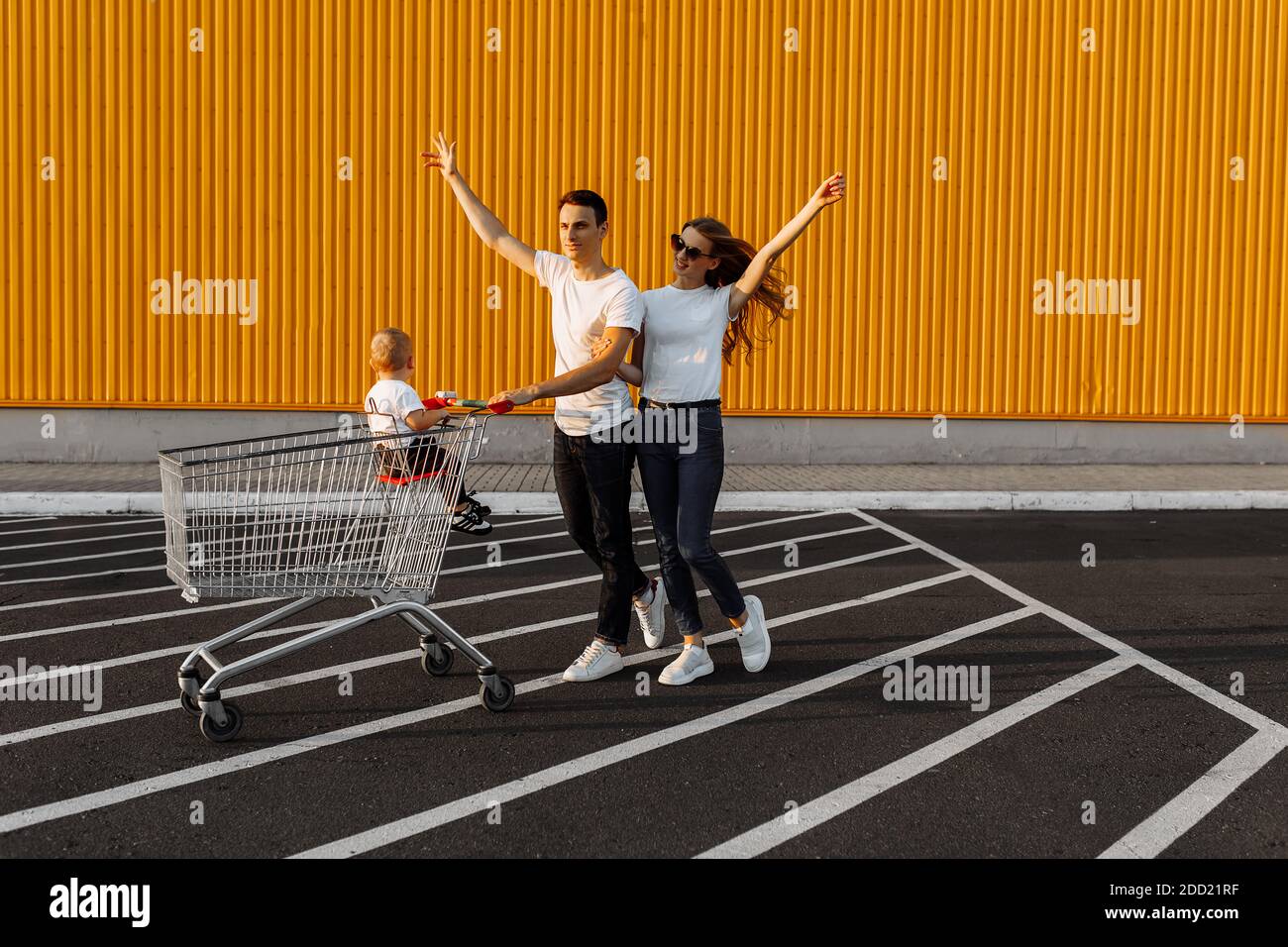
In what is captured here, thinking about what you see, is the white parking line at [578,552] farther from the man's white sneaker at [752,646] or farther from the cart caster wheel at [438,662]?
the man's white sneaker at [752,646]

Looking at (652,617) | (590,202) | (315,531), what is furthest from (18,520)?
(590,202)

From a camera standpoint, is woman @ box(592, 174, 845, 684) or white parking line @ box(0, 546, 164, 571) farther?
white parking line @ box(0, 546, 164, 571)

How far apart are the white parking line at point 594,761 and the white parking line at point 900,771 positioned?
2.31 ft

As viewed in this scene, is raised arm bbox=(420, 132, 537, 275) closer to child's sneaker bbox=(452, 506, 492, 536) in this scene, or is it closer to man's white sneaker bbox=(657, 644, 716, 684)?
man's white sneaker bbox=(657, 644, 716, 684)

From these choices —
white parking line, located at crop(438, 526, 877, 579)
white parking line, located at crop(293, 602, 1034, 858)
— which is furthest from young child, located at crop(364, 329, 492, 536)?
white parking line, located at crop(438, 526, 877, 579)

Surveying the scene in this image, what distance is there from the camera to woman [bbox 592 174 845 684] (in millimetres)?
4758

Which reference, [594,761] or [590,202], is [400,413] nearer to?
[590,202]

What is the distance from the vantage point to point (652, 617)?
216 inches

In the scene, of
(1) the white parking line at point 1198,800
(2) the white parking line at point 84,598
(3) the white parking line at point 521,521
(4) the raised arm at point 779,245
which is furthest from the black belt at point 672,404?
(3) the white parking line at point 521,521

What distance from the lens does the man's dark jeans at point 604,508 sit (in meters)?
4.77

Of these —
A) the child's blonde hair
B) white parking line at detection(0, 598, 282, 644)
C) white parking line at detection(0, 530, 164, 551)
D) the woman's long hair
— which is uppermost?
the woman's long hair

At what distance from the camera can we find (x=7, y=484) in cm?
1098

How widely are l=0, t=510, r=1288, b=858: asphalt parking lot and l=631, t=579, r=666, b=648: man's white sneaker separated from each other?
0.12m
